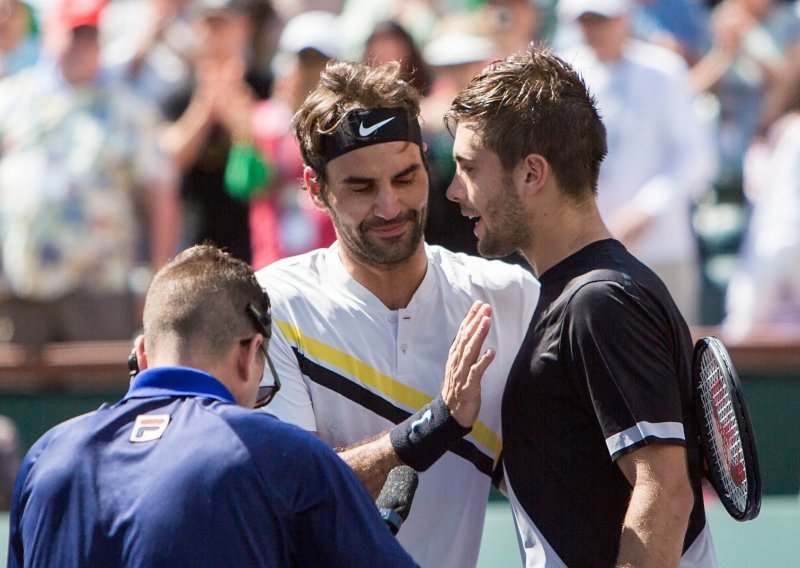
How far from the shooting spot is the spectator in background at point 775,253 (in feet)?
20.0

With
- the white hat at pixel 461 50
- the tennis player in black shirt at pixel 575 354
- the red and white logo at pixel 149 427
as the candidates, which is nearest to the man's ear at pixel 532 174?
the tennis player in black shirt at pixel 575 354

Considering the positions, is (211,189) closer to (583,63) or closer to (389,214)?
(583,63)

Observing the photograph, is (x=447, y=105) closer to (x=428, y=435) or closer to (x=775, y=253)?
(x=775, y=253)

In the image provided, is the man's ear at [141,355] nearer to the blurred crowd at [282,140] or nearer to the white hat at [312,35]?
the blurred crowd at [282,140]

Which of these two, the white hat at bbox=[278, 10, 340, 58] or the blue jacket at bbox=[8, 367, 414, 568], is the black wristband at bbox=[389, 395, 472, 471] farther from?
the white hat at bbox=[278, 10, 340, 58]

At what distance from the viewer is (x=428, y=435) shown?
2918 millimetres

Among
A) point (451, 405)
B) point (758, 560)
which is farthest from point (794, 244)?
point (451, 405)

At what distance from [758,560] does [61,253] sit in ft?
11.0

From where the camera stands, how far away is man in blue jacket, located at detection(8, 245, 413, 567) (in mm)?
2270

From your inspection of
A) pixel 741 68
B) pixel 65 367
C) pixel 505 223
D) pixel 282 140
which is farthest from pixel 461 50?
pixel 505 223

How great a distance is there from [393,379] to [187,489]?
3.52ft

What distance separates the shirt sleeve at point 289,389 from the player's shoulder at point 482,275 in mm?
460

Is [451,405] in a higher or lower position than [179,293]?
lower

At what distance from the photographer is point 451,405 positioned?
2910mm
